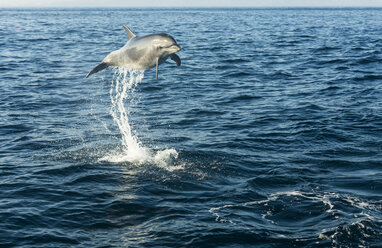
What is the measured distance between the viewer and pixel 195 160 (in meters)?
16.8

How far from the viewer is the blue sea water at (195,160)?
12000 mm

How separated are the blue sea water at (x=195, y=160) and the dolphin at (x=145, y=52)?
4.83 feet

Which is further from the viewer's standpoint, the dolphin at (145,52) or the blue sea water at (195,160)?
the dolphin at (145,52)

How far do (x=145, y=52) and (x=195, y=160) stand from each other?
483 centimetres

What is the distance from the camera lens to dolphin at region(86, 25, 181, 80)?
12.8m

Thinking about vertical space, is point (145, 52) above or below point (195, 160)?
above

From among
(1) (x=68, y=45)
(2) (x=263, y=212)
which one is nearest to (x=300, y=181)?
(2) (x=263, y=212)

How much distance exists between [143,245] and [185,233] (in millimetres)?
1054

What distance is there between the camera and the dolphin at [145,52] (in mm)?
12828

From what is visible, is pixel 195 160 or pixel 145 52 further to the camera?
pixel 195 160

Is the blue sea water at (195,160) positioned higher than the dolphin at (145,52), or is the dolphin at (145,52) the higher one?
the dolphin at (145,52)

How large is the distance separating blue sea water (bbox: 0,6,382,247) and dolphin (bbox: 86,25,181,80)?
147cm

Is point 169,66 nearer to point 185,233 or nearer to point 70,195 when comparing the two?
point 70,195

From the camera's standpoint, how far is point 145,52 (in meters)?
13.3
